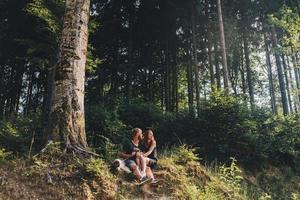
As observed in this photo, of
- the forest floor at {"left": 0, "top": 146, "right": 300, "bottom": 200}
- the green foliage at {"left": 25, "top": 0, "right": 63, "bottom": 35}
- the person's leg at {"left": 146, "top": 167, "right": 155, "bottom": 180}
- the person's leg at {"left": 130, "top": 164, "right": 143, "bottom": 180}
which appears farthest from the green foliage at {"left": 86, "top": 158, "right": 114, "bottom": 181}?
the green foliage at {"left": 25, "top": 0, "right": 63, "bottom": 35}

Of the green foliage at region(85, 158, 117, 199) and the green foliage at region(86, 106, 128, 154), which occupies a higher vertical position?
the green foliage at region(86, 106, 128, 154)

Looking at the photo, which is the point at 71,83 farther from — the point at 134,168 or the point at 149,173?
the point at 149,173

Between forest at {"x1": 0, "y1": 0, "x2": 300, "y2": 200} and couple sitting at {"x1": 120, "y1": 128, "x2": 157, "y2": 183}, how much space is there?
186 mm

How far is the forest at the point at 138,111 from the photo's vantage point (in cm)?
741

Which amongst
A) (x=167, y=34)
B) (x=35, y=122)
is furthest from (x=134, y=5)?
(x=35, y=122)

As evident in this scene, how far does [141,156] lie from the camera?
814 centimetres

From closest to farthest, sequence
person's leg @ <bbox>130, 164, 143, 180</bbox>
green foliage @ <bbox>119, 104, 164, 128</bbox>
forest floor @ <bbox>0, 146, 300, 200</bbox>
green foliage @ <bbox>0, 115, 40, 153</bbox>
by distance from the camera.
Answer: forest floor @ <bbox>0, 146, 300, 200</bbox> < person's leg @ <bbox>130, 164, 143, 180</bbox> < green foliage @ <bbox>0, 115, 40, 153</bbox> < green foliage @ <bbox>119, 104, 164, 128</bbox>

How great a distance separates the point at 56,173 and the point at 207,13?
20.0m

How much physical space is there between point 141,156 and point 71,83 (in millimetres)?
2115

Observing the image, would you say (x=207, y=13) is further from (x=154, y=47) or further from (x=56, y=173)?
(x=56, y=173)

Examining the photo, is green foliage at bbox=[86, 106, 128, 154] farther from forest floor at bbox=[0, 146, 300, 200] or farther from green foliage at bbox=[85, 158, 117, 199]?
green foliage at bbox=[85, 158, 117, 199]

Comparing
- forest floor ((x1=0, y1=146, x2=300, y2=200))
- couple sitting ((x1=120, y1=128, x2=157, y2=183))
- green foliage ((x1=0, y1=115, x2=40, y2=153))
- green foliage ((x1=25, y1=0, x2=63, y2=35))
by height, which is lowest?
forest floor ((x1=0, y1=146, x2=300, y2=200))

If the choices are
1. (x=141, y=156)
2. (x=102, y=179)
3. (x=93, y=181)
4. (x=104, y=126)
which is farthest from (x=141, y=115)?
(x=93, y=181)

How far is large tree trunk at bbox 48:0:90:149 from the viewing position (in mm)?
7824
